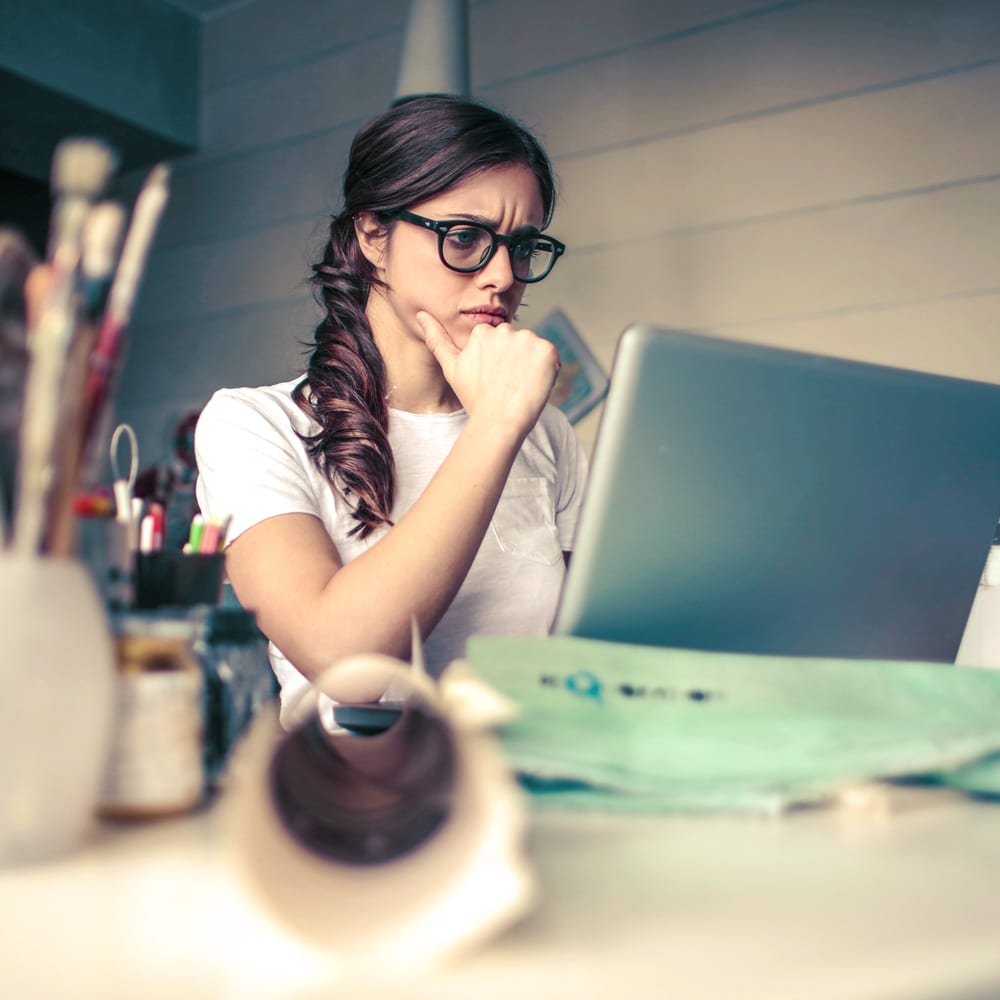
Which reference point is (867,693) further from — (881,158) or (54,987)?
(881,158)

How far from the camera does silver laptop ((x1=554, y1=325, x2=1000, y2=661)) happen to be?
63 centimetres

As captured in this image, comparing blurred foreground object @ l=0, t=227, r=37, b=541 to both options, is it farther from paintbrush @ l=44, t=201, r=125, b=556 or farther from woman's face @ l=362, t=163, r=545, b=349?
woman's face @ l=362, t=163, r=545, b=349

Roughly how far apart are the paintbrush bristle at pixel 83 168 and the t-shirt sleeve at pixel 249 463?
2.19ft

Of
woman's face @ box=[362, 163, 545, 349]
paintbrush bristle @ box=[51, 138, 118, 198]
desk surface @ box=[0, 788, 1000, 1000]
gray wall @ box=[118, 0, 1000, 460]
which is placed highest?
gray wall @ box=[118, 0, 1000, 460]

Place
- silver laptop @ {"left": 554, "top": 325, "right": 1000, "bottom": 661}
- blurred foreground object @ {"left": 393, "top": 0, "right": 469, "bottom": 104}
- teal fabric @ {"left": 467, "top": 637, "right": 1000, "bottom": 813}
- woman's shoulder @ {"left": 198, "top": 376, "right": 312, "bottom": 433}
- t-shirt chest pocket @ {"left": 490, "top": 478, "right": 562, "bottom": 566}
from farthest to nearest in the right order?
blurred foreground object @ {"left": 393, "top": 0, "right": 469, "bottom": 104} < t-shirt chest pocket @ {"left": 490, "top": 478, "right": 562, "bottom": 566} < woman's shoulder @ {"left": 198, "top": 376, "right": 312, "bottom": 433} < silver laptop @ {"left": 554, "top": 325, "right": 1000, "bottom": 661} < teal fabric @ {"left": 467, "top": 637, "right": 1000, "bottom": 813}

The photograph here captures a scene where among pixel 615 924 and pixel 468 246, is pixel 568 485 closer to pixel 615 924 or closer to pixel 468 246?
pixel 468 246

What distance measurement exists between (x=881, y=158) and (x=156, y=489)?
7.05 ft

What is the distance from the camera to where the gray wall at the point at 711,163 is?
2.25 meters

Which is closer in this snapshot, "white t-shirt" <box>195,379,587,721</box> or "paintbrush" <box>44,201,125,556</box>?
"paintbrush" <box>44,201,125,556</box>

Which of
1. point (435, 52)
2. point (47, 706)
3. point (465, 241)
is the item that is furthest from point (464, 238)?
point (435, 52)

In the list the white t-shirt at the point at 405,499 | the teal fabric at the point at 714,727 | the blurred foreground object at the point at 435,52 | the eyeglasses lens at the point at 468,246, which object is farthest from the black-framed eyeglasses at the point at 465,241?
the blurred foreground object at the point at 435,52

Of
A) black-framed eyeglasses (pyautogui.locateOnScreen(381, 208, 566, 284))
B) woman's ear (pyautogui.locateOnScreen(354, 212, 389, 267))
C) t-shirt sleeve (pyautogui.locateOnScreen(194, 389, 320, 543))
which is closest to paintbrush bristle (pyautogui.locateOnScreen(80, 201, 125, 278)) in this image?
t-shirt sleeve (pyautogui.locateOnScreen(194, 389, 320, 543))

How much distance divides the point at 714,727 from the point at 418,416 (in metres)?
0.92

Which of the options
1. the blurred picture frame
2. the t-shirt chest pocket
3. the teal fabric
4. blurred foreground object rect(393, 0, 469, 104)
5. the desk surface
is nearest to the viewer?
the desk surface
